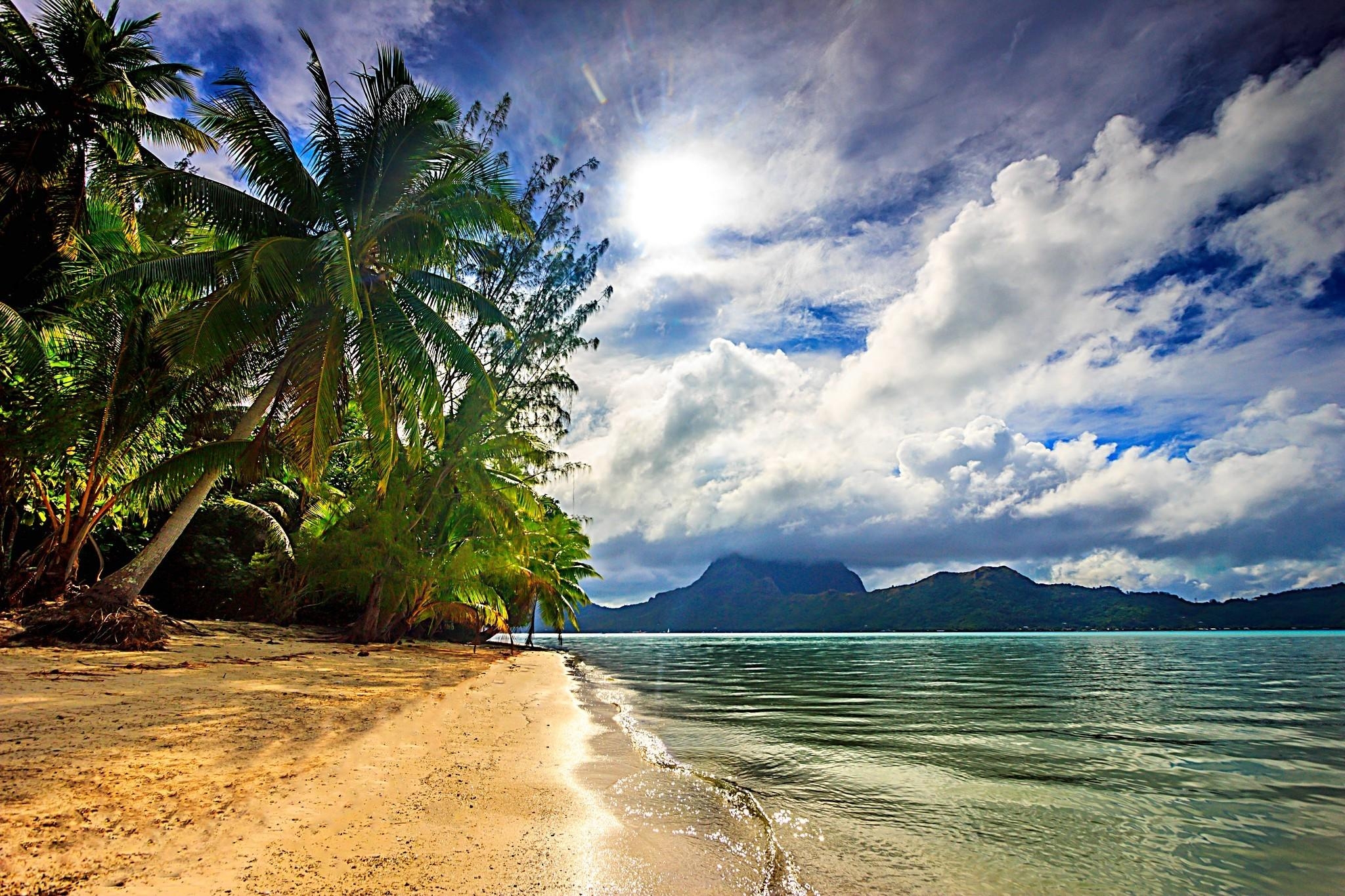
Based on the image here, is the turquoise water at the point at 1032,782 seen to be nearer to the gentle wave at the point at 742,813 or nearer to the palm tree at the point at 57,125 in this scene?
the gentle wave at the point at 742,813

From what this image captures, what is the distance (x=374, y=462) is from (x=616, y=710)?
34.0ft

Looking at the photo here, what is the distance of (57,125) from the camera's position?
12.3 meters

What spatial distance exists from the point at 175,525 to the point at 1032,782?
15230 millimetres

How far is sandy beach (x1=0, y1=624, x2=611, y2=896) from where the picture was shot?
2.88m

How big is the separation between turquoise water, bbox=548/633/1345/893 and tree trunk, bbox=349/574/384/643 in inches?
376

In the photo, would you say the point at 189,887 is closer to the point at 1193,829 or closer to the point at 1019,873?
the point at 1019,873

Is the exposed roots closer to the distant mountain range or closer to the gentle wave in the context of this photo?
the gentle wave

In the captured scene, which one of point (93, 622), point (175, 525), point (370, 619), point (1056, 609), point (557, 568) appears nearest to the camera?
point (93, 622)

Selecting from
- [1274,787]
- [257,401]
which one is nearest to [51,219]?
[257,401]

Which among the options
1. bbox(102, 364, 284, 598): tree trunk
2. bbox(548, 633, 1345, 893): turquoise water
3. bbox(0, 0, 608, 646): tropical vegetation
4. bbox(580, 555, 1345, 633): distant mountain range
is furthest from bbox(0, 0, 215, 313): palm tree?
bbox(580, 555, 1345, 633): distant mountain range

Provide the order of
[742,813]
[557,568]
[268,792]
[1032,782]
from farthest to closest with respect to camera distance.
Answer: [557,568], [1032,782], [742,813], [268,792]

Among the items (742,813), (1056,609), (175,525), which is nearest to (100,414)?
(175,525)

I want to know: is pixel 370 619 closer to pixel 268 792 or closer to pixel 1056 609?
pixel 268 792

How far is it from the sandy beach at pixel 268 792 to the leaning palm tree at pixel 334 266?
5819mm
